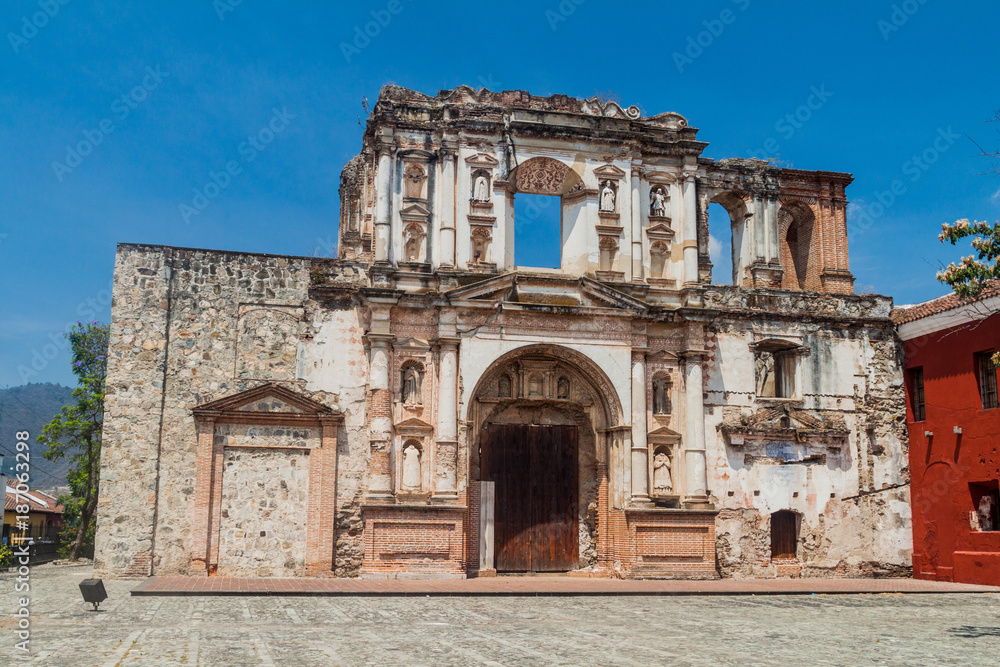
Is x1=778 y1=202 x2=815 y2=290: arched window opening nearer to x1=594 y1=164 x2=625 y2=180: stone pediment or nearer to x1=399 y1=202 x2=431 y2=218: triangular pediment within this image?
x1=594 y1=164 x2=625 y2=180: stone pediment

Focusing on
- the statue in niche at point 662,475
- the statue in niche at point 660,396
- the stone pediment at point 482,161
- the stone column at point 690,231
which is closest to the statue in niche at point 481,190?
the stone pediment at point 482,161

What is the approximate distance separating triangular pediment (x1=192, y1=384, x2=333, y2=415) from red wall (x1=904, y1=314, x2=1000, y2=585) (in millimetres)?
14281

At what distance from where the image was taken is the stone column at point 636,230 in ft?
75.8

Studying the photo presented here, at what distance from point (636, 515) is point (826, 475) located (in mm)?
5277

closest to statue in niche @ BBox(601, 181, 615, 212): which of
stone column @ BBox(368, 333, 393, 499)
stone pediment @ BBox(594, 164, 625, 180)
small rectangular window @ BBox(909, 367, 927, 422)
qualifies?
stone pediment @ BBox(594, 164, 625, 180)

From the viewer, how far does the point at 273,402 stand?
832 inches

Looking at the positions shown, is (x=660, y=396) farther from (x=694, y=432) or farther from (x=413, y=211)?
(x=413, y=211)

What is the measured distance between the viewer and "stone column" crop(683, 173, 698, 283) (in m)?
23.4

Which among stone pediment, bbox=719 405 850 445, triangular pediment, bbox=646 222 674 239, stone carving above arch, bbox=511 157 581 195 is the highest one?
stone carving above arch, bbox=511 157 581 195

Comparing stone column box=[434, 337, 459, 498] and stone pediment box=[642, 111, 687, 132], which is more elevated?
stone pediment box=[642, 111, 687, 132]

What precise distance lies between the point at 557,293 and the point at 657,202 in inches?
150

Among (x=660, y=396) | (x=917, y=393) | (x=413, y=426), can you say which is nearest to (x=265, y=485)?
(x=413, y=426)

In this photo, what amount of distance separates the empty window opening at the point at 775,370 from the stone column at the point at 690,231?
2.59 meters

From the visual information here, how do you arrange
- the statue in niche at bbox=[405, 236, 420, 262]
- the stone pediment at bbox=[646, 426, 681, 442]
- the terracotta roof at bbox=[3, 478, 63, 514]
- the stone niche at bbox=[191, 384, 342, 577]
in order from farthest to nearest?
the terracotta roof at bbox=[3, 478, 63, 514] < the stone pediment at bbox=[646, 426, 681, 442] < the statue in niche at bbox=[405, 236, 420, 262] < the stone niche at bbox=[191, 384, 342, 577]
